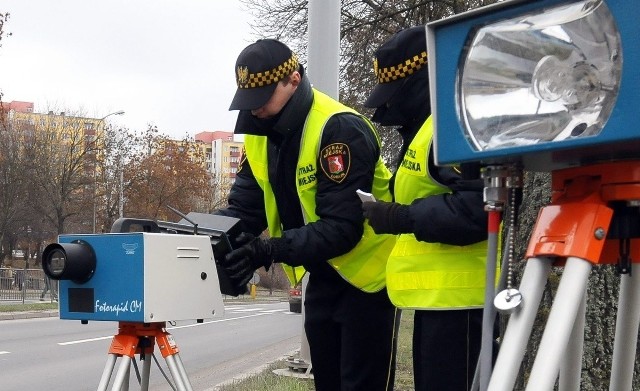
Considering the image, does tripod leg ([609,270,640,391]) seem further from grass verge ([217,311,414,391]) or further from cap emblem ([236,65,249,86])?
grass verge ([217,311,414,391])

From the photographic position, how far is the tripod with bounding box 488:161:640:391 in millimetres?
1261

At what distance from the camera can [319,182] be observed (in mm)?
2805

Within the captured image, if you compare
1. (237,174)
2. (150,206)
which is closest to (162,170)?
(150,206)

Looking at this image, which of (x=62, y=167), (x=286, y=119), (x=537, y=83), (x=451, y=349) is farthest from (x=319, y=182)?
(x=62, y=167)

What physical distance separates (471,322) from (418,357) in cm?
27

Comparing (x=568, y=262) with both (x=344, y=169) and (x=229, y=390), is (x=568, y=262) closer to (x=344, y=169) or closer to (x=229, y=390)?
(x=344, y=169)

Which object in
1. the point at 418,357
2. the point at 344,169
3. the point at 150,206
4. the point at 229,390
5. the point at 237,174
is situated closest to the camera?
the point at 418,357

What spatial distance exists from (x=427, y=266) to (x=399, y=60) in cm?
68

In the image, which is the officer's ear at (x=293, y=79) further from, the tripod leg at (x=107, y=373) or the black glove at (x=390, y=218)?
the tripod leg at (x=107, y=373)

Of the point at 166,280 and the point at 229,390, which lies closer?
the point at 166,280

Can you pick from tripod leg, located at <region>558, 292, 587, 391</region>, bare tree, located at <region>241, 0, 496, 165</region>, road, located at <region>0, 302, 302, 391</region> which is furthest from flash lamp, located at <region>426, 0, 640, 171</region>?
bare tree, located at <region>241, 0, 496, 165</region>

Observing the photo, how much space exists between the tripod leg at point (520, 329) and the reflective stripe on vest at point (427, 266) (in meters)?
1.00

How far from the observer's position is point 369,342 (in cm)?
284

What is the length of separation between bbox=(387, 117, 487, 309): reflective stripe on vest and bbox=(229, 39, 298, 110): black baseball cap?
0.61m
